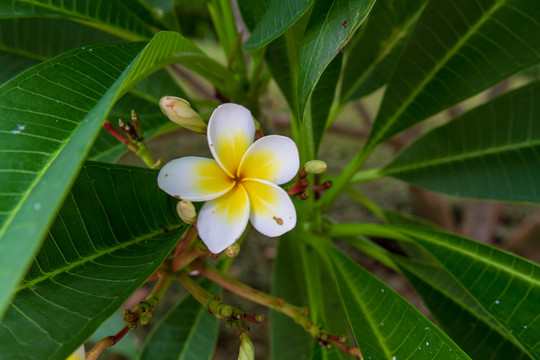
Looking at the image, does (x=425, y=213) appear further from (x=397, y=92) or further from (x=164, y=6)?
(x=164, y=6)

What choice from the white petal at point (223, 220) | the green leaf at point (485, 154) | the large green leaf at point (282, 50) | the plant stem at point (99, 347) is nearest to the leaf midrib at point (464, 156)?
the green leaf at point (485, 154)

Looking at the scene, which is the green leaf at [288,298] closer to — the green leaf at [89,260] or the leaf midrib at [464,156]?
the leaf midrib at [464,156]

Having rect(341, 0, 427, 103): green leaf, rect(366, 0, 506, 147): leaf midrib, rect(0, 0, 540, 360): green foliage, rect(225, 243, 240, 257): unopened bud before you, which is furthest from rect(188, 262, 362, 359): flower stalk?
rect(341, 0, 427, 103): green leaf

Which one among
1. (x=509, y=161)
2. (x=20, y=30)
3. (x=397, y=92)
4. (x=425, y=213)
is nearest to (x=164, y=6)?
(x=20, y=30)

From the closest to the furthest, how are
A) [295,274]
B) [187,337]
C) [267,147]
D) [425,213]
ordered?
1. [267,147]
2. [187,337]
3. [295,274]
4. [425,213]

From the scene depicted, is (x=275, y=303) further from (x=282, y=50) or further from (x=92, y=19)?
(x=92, y=19)
